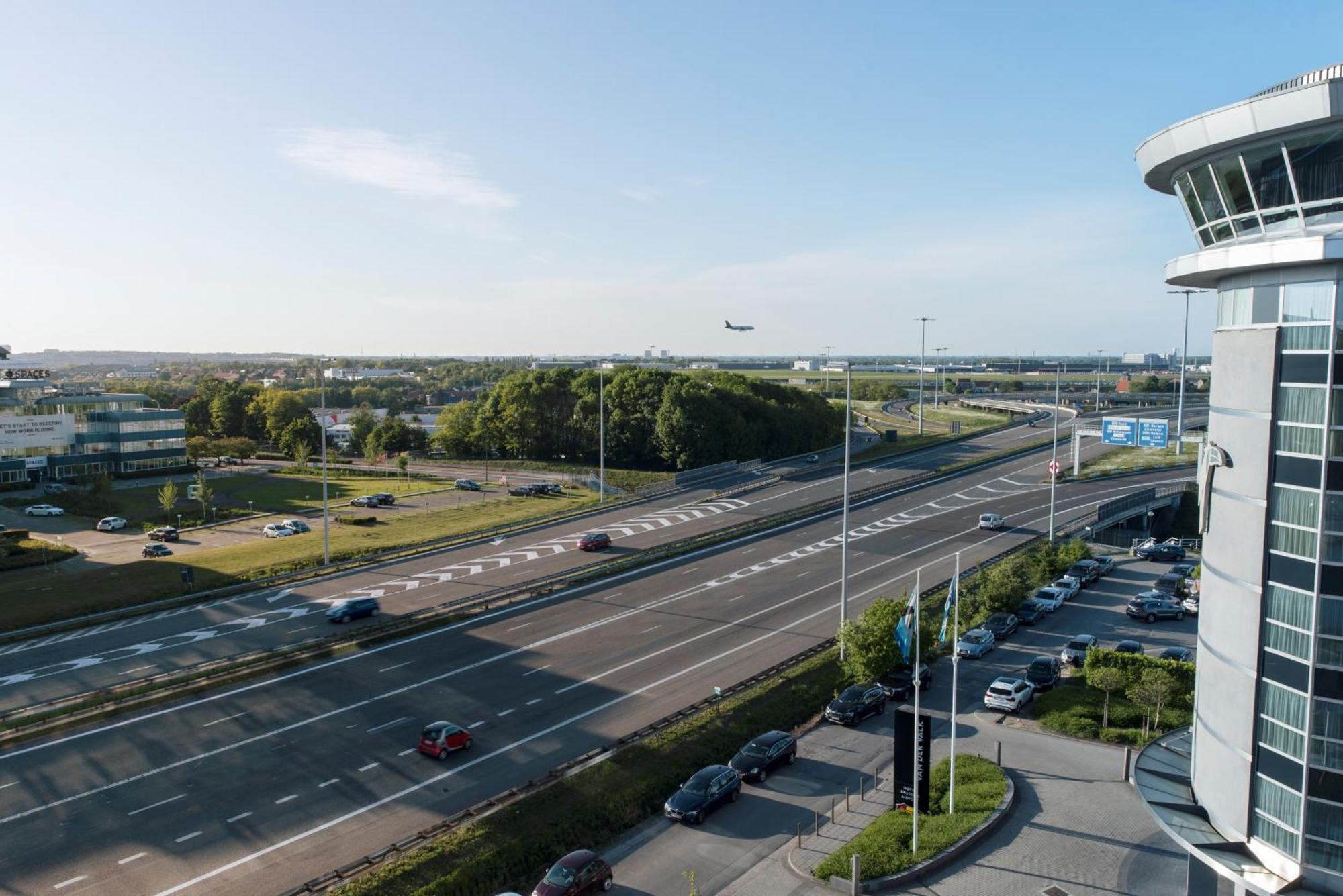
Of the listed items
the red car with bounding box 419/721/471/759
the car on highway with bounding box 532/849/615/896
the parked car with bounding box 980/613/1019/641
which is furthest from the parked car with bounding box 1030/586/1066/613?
the car on highway with bounding box 532/849/615/896

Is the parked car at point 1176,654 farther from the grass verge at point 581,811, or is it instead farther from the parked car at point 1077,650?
the grass verge at point 581,811

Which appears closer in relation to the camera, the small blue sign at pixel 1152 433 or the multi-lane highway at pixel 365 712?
the multi-lane highway at pixel 365 712

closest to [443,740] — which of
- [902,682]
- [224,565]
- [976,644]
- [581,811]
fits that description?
[581,811]

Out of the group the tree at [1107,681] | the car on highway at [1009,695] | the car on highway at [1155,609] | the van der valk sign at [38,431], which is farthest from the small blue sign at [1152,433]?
the van der valk sign at [38,431]

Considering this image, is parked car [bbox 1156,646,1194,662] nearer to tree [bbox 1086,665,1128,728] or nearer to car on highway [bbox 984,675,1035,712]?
tree [bbox 1086,665,1128,728]

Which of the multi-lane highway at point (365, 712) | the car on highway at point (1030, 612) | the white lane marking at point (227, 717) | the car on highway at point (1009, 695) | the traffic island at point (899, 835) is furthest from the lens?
the car on highway at point (1030, 612)

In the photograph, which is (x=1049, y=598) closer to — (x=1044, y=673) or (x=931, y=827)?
(x=1044, y=673)
